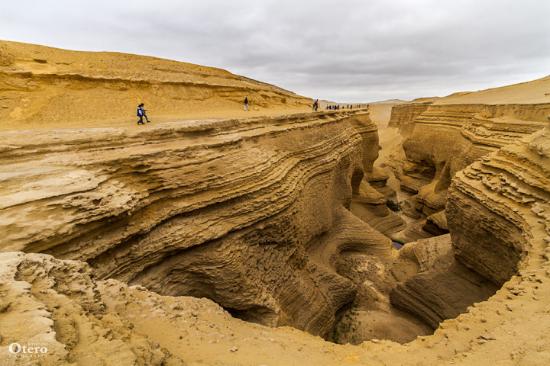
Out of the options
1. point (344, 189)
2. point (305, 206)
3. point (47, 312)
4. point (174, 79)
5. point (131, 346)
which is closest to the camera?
point (47, 312)

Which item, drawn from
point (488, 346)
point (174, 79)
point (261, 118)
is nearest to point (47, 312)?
point (488, 346)

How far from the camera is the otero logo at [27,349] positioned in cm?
187

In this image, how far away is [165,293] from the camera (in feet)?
17.4

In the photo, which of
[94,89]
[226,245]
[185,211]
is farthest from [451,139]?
[94,89]

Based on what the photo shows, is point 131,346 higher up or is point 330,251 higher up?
point 131,346

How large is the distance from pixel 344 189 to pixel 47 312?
37.3 feet

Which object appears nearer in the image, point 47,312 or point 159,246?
point 47,312

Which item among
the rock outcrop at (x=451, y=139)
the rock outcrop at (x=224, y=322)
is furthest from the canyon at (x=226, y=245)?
the rock outcrop at (x=451, y=139)

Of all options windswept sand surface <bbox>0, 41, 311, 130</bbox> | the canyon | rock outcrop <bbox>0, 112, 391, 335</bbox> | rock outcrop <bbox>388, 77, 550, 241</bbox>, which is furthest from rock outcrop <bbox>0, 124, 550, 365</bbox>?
rock outcrop <bbox>388, 77, 550, 241</bbox>

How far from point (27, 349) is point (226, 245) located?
4.01 meters

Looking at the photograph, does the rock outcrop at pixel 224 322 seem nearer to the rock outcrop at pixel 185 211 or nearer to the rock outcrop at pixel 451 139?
the rock outcrop at pixel 185 211

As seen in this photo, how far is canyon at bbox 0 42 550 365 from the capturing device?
125 inches

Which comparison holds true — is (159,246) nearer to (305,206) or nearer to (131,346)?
(131,346)

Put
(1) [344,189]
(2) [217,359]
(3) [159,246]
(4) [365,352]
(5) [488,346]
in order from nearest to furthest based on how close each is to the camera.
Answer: (2) [217,359], (5) [488,346], (4) [365,352], (3) [159,246], (1) [344,189]
